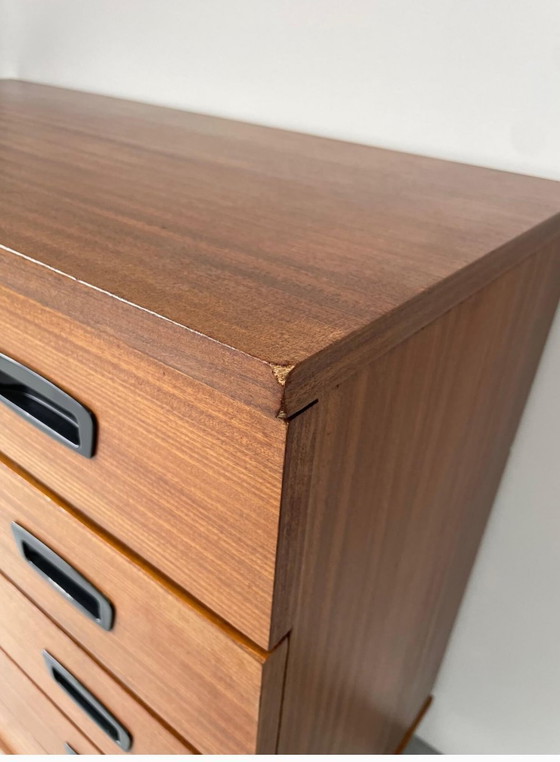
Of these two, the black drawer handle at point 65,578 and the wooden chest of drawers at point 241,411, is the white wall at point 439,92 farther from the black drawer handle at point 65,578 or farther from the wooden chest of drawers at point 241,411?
the black drawer handle at point 65,578

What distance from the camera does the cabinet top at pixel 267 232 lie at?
327 mm

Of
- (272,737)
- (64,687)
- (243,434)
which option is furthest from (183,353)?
(64,687)

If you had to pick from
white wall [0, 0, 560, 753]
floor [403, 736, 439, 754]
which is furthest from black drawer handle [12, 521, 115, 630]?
floor [403, 736, 439, 754]

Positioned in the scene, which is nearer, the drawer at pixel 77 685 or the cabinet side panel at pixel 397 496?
the cabinet side panel at pixel 397 496

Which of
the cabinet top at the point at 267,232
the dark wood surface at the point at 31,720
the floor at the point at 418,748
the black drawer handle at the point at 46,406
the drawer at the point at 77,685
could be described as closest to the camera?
the cabinet top at the point at 267,232

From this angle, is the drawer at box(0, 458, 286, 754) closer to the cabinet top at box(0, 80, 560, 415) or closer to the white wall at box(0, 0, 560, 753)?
the cabinet top at box(0, 80, 560, 415)

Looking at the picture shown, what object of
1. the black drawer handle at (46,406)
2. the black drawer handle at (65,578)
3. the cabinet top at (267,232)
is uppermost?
the cabinet top at (267,232)

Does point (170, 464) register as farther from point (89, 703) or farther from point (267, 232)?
point (89, 703)

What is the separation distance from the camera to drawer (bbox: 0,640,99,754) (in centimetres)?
72

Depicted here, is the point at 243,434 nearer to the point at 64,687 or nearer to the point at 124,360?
the point at 124,360

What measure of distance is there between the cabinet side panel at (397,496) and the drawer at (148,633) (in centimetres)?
4

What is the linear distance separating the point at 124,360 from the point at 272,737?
0.97 feet

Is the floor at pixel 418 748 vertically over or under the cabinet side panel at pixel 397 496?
under

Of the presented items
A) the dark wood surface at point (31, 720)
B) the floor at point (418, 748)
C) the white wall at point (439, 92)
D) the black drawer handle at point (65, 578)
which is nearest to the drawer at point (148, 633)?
the black drawer handle at point (65, 578)
